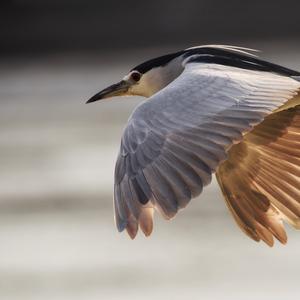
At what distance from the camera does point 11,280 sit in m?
6.03

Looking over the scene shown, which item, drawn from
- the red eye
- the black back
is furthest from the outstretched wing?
the red eye

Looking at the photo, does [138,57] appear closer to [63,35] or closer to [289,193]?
[63,35]

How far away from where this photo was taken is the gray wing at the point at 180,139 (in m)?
3.44

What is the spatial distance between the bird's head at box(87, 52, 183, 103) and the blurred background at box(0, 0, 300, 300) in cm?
144

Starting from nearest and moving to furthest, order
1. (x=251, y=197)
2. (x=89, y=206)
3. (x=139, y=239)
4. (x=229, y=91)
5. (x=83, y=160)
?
(x=229, y=91), (x=251, y=197), (x=139, y=239), (x=89, y=206), (x=83, y=160)

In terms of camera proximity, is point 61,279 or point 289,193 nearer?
point 289,193

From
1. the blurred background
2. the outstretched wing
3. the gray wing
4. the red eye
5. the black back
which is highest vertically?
the gray wing

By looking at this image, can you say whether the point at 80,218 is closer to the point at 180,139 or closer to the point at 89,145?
the point at 89,145

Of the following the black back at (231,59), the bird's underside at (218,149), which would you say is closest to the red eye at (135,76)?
the black back at (231,59)

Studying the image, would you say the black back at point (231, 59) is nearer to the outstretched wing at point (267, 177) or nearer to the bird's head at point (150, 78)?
the bird's head at point (150, 78)

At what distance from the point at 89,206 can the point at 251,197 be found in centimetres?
297

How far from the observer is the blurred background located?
6.14 m

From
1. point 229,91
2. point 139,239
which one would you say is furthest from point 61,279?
point 229,91

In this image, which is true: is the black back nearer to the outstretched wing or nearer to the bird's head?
the bird's head
